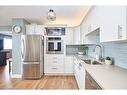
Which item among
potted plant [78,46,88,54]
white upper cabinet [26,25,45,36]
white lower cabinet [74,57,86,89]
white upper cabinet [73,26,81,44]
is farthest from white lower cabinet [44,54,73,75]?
white lower cabinet [74,57,86,89]

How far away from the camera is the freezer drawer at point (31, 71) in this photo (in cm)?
578

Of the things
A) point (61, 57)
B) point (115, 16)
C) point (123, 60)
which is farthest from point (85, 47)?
point (115, 16)

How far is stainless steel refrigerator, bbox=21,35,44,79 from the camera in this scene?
578 cm

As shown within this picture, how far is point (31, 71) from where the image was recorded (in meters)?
5.80

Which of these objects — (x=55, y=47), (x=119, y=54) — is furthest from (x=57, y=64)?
(x=119, y=54)

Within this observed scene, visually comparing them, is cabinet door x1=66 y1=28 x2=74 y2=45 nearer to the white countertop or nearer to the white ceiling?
the white ceiling

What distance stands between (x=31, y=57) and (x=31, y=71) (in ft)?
1.68

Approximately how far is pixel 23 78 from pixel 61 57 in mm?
1732

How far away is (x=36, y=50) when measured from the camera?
5.82 metres

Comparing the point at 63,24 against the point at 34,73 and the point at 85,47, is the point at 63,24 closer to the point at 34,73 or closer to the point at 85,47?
the point at 85,47

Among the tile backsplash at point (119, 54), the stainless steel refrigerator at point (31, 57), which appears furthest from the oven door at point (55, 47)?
the tile backsplash at point (119, 54)

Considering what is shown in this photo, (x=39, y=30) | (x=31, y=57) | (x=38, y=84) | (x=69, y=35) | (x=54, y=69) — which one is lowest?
(x=38, y=84)

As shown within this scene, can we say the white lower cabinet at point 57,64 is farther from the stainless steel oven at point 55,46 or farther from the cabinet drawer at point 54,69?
the stainless steel oven at point 55,46

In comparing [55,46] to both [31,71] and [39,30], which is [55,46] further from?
[31,71]
